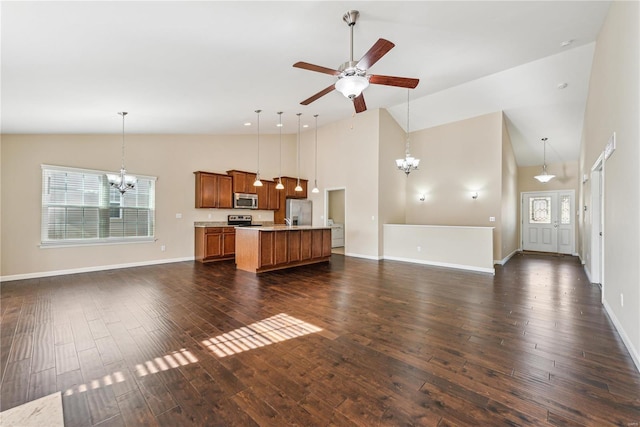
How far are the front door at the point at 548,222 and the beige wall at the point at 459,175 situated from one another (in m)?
3.79

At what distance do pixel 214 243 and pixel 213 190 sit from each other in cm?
138

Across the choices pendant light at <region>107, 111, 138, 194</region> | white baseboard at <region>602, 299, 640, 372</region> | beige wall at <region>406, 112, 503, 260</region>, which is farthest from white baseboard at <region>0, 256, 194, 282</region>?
white baseboard at <region>602, 299, 640, 372</region>

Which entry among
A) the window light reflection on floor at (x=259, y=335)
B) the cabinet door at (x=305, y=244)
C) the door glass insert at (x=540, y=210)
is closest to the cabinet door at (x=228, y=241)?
the cabinet door at (x=305, y=244)

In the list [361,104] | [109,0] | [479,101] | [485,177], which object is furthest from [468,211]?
[109,0]

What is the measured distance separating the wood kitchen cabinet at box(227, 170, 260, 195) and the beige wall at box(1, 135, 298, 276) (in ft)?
0.94

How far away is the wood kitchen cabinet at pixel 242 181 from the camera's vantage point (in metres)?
7.56

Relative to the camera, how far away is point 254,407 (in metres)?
1.69

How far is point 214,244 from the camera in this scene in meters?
6.91

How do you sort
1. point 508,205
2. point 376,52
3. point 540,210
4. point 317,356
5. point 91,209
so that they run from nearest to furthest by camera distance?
1. point 317,356
2. point 376,52
3. point 91,209
4. point 508,205
5. point 540,210

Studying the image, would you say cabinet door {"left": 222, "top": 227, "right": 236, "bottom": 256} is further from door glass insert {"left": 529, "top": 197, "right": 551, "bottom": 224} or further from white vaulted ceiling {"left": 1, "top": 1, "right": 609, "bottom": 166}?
door glass insert {"left": 529, "top": 197, "right": 551, "bottom": 224}

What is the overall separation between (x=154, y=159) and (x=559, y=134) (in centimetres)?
1034

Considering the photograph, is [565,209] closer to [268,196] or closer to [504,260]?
[504,260]

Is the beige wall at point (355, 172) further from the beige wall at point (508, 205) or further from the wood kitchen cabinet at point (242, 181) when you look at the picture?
the beige wall at point (508, 205)

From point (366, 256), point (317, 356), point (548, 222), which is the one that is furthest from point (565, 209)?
point (317, 356)
